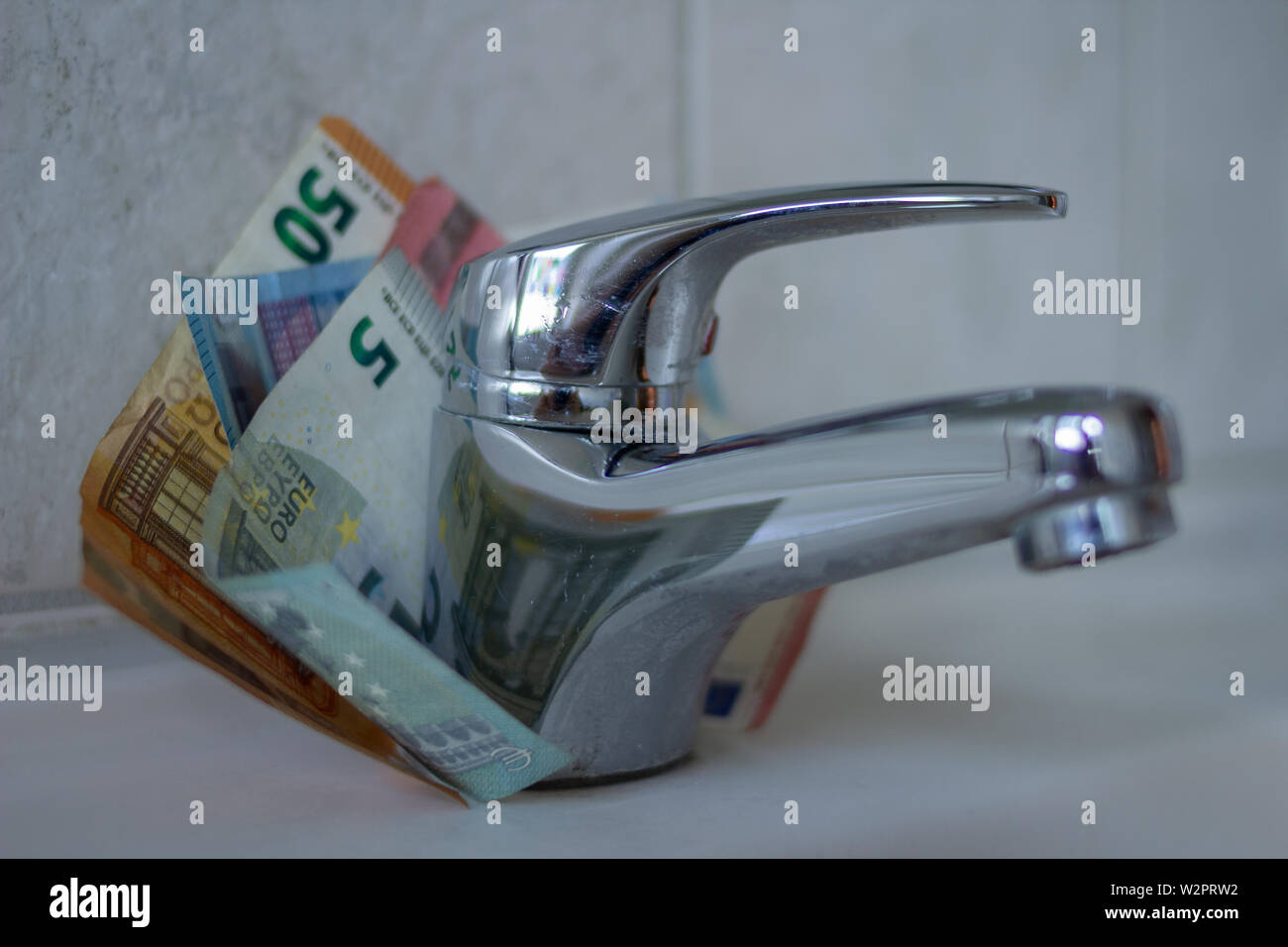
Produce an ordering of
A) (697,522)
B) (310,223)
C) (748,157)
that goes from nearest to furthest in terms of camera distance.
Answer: (697,522) < (310,223) < (748,157)

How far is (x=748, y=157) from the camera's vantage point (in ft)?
2.21

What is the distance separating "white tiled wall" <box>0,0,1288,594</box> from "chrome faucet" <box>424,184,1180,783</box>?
7.1 inches

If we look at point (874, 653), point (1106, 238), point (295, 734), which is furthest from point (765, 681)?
point (1106, 238)

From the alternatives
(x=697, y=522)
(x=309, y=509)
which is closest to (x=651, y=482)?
(x=697, y=522)

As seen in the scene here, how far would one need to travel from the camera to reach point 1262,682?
509 millimetres

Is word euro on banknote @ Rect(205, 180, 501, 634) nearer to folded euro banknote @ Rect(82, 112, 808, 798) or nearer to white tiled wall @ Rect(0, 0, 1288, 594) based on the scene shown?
folded euro banknote @ Rect(82, 112, 808, 798)

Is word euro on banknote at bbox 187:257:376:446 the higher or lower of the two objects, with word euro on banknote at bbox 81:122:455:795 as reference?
higher

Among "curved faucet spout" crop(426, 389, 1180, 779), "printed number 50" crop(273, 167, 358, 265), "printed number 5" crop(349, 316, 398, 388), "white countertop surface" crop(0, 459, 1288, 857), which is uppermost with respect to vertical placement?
"printed number 50" crop(273, 167, 358, 265)

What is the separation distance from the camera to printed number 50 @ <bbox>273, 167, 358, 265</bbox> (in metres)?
0.49

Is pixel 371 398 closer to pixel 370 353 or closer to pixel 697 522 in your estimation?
pixel 370 353

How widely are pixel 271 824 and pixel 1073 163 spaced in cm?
62

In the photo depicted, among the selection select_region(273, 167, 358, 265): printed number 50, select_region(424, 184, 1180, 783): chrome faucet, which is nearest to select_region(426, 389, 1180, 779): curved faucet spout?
select_region(424, 184, 1180, 783): chrome faucet

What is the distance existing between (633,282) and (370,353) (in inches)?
5.0

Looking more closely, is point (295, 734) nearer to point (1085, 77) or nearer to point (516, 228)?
point (516, 228)
